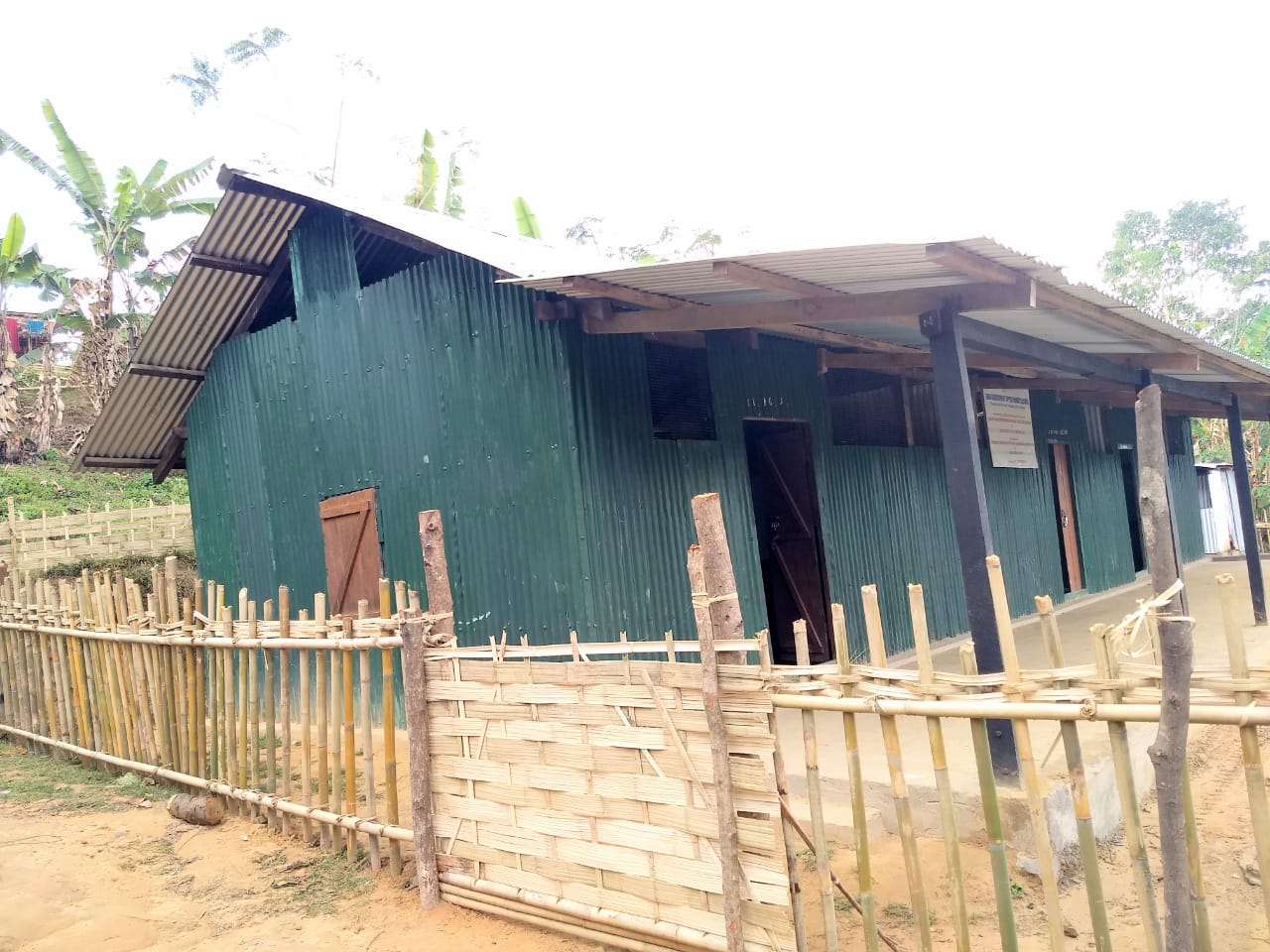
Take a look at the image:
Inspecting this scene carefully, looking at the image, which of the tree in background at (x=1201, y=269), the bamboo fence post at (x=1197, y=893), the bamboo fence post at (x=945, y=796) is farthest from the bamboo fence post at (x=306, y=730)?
the tree in background at (x=1201, y=269)

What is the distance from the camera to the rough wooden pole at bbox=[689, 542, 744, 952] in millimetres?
3217

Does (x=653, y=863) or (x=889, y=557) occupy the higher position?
(x=889, y=557)

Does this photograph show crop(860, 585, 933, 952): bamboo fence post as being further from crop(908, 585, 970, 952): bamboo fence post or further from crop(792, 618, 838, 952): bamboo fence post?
crop(792, 618, 838, 952): bamboo fence post

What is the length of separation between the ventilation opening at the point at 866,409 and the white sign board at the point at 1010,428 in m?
1.39

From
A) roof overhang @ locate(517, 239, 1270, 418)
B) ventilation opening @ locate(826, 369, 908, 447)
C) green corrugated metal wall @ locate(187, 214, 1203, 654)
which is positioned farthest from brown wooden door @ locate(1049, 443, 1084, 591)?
roof overhang @ locate(517, 239, 1270, 418)

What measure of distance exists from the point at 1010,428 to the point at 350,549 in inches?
283

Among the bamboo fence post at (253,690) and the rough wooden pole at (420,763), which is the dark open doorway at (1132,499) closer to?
the rough wooden pole at (420,763)

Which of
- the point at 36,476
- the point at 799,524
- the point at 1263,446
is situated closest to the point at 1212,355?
the point at 799,524

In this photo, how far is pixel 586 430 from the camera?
6.28 metres

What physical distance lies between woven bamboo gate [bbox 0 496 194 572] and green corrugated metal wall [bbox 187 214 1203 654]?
5.89 meters

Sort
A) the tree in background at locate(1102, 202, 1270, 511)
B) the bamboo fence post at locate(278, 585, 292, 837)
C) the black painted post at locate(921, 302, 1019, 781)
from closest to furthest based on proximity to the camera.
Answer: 1. the black painted post at locate(921, 302, 1019, 781)
2. the bamboo fence post at locate(278, 585, 292, 837)
3. the tree in background at locate(1102, 202, 1270, 511)

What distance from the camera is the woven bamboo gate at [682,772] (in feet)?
8.70

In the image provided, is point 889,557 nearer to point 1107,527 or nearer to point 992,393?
point 992,393

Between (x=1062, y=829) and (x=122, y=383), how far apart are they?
9289 millimetres
